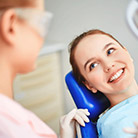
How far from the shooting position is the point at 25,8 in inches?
13.5

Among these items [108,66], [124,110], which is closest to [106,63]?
[108,66]

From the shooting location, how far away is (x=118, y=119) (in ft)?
1.87

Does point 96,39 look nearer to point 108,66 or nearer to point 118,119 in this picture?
point 108,66

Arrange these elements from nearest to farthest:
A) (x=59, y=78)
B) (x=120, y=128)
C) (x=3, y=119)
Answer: (x=3, y=119)
(x=120, y=128)
(x=59, y=78)

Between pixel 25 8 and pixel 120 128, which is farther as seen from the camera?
pixel 120 128

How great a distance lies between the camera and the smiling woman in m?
0.56

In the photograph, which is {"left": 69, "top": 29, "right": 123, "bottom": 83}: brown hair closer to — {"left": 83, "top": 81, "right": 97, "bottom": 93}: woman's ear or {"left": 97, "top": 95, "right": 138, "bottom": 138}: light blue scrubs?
{"left": 83, "top": 81, "right": 97, "bottom": 93}: woman's ear

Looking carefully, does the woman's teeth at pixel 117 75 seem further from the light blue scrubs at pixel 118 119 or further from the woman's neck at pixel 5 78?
the woman's neck at pixel 5 78

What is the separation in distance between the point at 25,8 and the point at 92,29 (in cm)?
29

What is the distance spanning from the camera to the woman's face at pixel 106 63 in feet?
1.85

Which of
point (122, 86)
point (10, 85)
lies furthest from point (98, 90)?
point (10, 85)

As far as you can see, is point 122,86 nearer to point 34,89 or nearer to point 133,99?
point 133,99

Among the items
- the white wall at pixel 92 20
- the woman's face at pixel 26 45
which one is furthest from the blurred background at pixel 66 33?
the woman's face at pixel 26 45

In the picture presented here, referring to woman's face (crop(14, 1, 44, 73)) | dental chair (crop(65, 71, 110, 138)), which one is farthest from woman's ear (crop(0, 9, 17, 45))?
dental chair (crop(65, 71, 110, 138))
